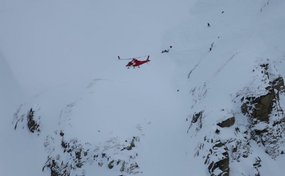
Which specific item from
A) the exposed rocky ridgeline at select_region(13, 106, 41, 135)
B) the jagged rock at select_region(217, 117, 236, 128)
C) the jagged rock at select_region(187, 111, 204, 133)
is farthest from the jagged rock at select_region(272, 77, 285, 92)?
the exposed rocky ridgeline at select_region(13, 106, 41, 135)

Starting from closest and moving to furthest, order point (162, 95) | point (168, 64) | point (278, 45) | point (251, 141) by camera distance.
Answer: point (251, 141)
point (278, 45)
point (162, 95)
point (168, 64)

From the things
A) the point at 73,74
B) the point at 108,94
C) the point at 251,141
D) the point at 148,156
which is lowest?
the point at 251,141

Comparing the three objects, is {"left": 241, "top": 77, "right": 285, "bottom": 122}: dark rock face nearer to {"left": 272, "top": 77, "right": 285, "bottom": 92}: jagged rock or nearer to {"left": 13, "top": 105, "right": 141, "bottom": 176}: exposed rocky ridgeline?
{"left": 272, "top": 77, "right": 285, "bottom": 92}: jagged rock

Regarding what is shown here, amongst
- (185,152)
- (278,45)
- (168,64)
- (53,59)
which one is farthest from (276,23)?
(53,59)

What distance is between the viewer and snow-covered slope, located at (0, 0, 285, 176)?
2233cm

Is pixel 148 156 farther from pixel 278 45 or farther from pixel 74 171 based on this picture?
pixel 278 45

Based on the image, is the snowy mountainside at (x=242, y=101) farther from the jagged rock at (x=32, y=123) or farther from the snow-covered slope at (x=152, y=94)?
the jagged rock at (x=32, y=123)

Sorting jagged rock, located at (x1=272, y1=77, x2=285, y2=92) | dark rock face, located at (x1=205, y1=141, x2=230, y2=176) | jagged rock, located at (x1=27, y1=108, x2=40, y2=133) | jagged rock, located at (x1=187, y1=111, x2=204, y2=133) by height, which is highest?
jagged rock, located at (x1=27, y1=108, x2=40, y2=133)

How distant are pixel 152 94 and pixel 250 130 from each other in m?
6.75

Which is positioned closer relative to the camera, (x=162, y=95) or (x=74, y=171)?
(x=74, y=171)

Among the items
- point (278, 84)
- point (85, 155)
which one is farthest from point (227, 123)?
point (85, 155)

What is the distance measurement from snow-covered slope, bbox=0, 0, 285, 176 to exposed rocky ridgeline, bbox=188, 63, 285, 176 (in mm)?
54

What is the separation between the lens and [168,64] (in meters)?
28.5

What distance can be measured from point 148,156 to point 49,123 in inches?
261
